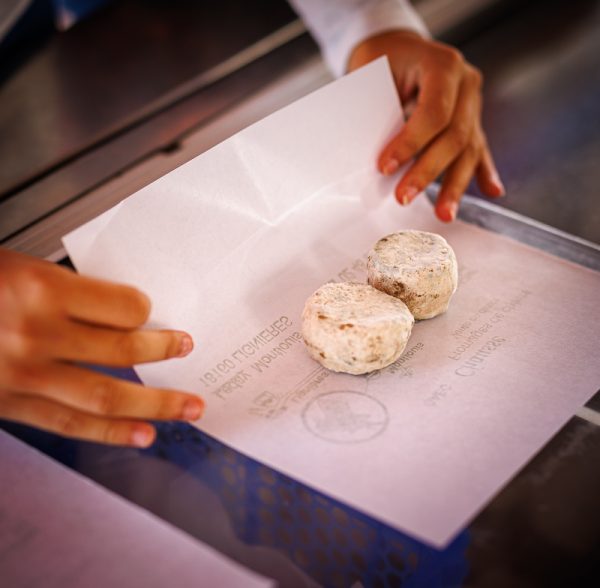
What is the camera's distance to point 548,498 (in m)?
0.72

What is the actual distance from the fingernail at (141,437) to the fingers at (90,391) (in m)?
0.02

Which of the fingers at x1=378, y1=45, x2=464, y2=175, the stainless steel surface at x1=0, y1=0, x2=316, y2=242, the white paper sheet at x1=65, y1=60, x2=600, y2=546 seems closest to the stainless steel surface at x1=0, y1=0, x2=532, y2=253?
the stainless steel surface at x1=0, y1=0, x2=316, y2=242

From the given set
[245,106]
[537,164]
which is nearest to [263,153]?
[245,106]

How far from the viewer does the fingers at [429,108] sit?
3.83ft

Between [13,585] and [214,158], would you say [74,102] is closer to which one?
[214,158]

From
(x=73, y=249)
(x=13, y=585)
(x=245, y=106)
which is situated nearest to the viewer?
(x=13, y=585)

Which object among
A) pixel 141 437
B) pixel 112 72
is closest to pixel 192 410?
pixel 141 437

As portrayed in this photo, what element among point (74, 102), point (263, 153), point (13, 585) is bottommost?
point (13, 585)

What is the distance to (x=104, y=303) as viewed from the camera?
30.0 inches

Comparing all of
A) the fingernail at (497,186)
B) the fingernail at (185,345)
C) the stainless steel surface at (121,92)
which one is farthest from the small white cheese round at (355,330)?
the stainless steel surface at (121,92)

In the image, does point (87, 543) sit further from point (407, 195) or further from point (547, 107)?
point (547, 107)

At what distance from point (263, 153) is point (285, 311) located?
0.85ft

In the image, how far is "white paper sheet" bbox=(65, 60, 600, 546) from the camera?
76cm

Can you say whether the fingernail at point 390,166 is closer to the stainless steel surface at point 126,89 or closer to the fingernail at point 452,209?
the fingernail at point 452,209
